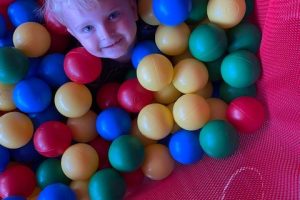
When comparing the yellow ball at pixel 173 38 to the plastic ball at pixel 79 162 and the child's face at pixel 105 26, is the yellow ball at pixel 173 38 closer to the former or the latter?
the child's face at pixel 105 26

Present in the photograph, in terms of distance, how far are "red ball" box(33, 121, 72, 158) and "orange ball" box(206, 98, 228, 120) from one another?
403 mm

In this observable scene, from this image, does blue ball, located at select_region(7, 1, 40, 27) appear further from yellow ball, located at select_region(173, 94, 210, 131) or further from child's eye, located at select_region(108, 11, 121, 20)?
yellow ball, located at select_region(173, 94, 210, 131)

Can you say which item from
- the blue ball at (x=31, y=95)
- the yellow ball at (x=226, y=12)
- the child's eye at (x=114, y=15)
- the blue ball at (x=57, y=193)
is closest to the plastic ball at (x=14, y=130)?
the blue ball at (x=31, y=95)

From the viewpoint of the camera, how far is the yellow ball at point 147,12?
1.21m

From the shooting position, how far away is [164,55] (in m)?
1.24

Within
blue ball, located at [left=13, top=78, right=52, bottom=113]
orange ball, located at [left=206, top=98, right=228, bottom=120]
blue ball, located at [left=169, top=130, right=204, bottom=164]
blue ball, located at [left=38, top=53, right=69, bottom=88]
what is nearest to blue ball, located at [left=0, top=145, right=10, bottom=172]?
blue ball, located at [left=13, top=78, right=52, bottom=113]

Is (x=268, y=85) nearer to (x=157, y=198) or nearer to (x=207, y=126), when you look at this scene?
(x=207, y=126)

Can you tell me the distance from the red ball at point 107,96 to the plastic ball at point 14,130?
216 millimetres

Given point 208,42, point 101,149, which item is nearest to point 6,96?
point 101,149

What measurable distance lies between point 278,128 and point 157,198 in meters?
0.35

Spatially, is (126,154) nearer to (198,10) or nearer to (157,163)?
(157,163)

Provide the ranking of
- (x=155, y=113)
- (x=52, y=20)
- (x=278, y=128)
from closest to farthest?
(x=278, y=128) < (x=155, y=113) < (x=52, y=20)

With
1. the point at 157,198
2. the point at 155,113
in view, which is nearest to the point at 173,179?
the point at 157,198

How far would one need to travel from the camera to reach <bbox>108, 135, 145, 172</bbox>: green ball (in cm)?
111
